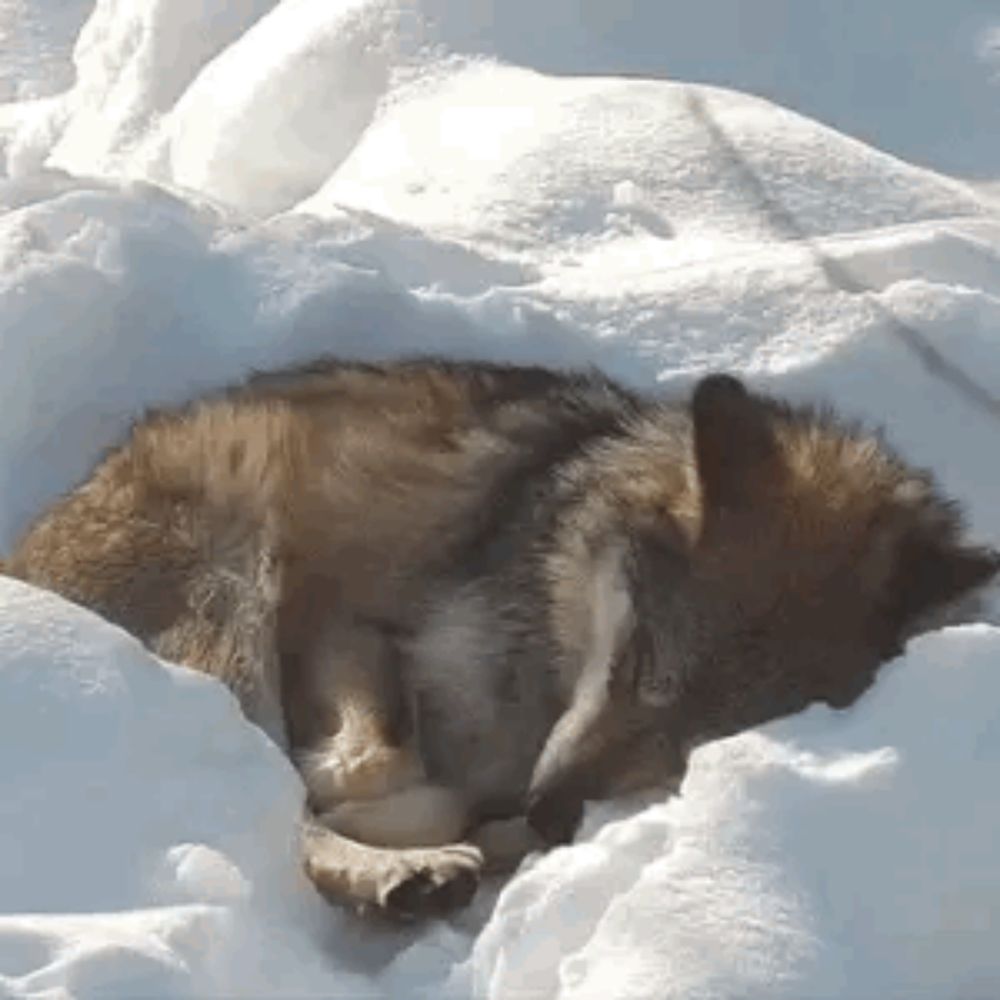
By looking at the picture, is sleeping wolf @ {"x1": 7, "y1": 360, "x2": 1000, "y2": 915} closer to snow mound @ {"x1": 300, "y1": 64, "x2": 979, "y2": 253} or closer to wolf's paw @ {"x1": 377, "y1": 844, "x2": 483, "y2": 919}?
wolf's paw @ {"x1": 377, "y1": 844, "x2": 483, "y2": 919}

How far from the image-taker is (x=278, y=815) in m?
4.00

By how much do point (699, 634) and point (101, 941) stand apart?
130 centimetres

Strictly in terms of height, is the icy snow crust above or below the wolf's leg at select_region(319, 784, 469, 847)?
above

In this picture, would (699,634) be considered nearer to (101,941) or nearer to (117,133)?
(101,941)

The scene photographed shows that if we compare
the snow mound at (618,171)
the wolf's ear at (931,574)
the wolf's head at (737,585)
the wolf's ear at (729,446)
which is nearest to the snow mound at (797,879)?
the wolf's head at (737,585)

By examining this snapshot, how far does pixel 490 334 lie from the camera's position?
19.1ft

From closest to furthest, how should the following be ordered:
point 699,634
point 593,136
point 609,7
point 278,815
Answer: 1. point 278,815
2. point 699,634
3. point 593,136
4. point 609,7

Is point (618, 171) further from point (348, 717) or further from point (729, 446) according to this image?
point (348, 717)

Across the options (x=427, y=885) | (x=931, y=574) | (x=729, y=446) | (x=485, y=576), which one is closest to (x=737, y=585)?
(x=729, y=446)

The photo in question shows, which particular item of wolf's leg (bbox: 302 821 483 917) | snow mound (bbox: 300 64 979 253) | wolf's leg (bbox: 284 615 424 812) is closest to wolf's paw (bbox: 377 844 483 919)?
wolf's leg (bbox: 302 821 483 917)

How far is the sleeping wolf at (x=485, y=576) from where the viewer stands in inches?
168

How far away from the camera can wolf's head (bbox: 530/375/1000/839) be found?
4.22 meters

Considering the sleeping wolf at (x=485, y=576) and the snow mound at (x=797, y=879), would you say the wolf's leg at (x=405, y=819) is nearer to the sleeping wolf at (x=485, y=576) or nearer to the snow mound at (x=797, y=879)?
the sleeping wolf at (x=485, y=576)

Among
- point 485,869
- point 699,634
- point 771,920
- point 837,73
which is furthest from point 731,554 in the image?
point 837,73
